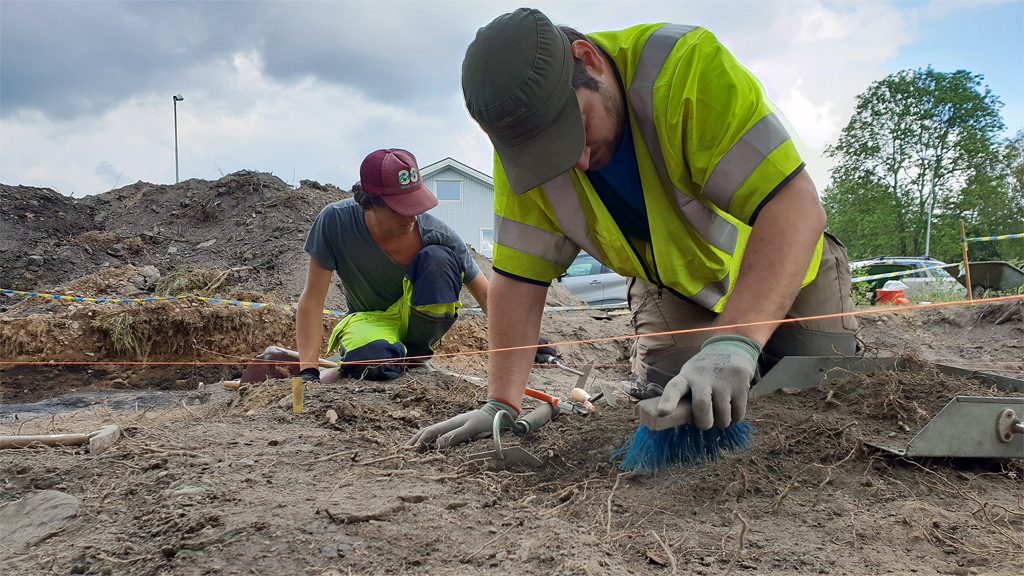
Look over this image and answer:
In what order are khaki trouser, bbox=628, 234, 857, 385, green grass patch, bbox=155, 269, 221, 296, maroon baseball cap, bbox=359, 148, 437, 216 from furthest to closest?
green grass patch, bbox=155, 269, 221, 296
maroon baseball cap, bbox=359, 148, 437, 216
khaki trouser, bbox=628, 234, 857, 385

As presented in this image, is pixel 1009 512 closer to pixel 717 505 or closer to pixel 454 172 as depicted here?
pixel 717 505

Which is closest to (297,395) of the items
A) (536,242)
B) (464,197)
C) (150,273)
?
(536,242)

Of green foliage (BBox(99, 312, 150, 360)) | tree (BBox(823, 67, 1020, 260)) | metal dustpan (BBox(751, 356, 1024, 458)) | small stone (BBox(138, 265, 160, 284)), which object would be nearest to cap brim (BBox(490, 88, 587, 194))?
metal dustpan (BBox(751, 356, 1024, 458))

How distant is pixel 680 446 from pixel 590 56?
1161 millimetres

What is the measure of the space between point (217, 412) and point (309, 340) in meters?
0.67

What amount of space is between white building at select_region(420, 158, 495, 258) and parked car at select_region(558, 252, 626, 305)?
11646mm

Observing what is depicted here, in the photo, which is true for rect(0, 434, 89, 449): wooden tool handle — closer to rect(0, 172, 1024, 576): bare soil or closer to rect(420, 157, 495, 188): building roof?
rect(0, 172, 1024, 576): bare soil

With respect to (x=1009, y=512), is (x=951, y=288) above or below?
above

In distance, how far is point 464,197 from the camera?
75.3 feet

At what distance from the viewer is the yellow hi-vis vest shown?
5.15 feet

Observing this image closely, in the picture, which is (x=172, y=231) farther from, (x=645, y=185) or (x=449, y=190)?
(x=449, y=190)

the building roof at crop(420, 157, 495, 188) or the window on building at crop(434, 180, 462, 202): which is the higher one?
the building roof at crop(420, 157, 495, 188)

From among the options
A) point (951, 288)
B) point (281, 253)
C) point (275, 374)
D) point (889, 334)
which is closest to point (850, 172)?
point (951, 288)

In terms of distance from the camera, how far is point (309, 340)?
358cm
